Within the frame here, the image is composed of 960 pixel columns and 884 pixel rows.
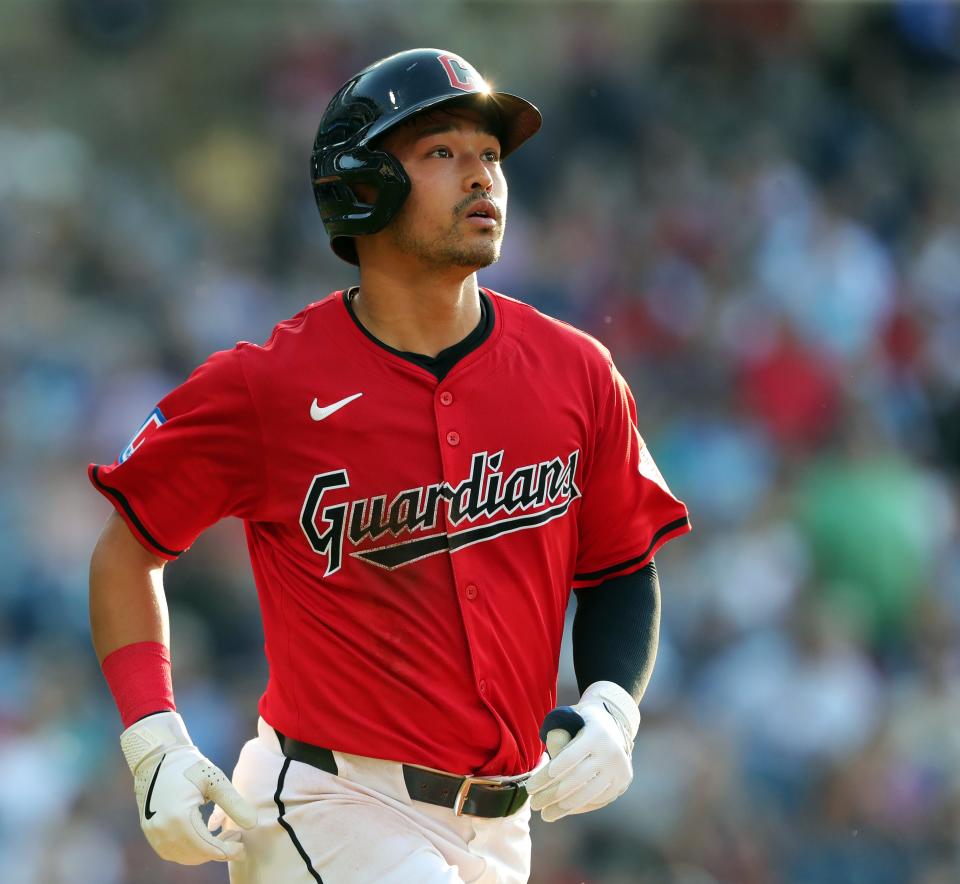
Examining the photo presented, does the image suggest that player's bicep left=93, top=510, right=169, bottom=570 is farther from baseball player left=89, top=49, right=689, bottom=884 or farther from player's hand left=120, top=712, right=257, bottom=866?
player's hand left=120, top=712, right=257, bottom=866

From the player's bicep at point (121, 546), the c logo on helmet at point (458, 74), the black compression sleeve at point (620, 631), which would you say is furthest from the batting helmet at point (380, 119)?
the black compression sleeve at point (620, 631)

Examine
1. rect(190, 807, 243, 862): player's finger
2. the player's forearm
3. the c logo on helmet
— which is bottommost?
rect(190, 807, 243, 862): player's finger

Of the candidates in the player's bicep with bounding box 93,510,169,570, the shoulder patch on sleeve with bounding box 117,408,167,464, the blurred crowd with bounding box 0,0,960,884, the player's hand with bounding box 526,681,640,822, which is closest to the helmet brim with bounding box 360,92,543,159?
the shoulder patch on sleeve with bounding box 117,408,167,464

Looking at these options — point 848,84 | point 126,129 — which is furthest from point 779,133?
point 126,129

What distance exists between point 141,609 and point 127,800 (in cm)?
364

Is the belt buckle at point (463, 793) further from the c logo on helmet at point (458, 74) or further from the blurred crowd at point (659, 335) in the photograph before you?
the blurred crowd at point (659, 335)

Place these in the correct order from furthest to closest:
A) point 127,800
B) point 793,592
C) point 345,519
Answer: point 793,592 → point 127,800 → point 345,519

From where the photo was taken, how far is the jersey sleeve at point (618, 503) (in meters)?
3.49

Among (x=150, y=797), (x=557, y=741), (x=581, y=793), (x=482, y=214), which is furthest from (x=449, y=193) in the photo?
(x=150, y=797)

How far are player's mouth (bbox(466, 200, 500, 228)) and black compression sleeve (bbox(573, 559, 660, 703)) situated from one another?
2.90 ft

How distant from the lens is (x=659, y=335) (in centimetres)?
870

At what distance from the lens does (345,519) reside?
10.6ft

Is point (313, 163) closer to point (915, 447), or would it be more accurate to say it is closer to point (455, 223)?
point (455, 223)

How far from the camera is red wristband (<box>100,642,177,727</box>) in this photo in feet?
10.6
